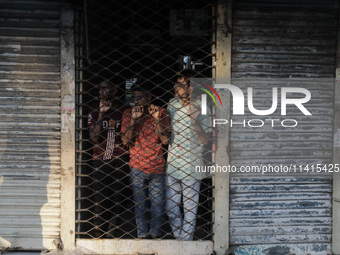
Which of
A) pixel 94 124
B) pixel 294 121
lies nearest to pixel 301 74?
pixel 294 121

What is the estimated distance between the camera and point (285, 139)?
4129mm

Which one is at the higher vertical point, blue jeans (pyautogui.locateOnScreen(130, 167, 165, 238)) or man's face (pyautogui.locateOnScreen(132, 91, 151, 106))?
man's face (pyautogui.locateOnScreen(132, 91, 151, 106))

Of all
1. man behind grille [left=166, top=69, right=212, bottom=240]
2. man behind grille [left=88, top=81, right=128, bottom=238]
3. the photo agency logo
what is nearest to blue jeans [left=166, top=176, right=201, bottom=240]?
man behind grille [left=166, top=69, right=212, bottom=240]

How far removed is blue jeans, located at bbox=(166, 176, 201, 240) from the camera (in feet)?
13.6

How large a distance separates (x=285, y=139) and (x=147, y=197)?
5.94ft

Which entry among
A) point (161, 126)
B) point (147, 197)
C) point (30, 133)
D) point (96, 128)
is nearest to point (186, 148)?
point (161, 126)

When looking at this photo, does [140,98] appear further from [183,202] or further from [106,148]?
[183,202]

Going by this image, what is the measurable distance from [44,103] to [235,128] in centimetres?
228

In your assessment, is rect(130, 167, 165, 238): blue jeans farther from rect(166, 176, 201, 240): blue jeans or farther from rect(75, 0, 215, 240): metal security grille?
rect(166, 176, 201, 240): blue jeans

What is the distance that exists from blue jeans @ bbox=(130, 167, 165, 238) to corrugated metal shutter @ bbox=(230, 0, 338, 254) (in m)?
0.87

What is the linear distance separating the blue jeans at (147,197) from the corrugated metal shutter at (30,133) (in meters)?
0.94

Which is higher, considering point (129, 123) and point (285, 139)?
point (129, 123)

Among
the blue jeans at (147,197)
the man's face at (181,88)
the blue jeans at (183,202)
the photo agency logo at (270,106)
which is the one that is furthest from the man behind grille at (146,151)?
the photo agency logo at (270,106)

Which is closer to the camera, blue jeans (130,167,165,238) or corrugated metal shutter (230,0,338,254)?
corrugated metal shutter (230,0,338,254)
